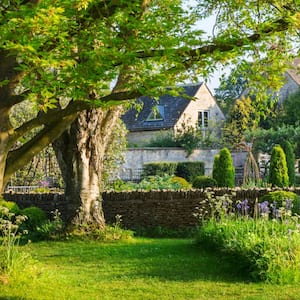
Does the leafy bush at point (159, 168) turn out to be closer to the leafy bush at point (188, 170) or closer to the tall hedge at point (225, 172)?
the leafy bush at point (188, 170)

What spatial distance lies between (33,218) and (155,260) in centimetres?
591

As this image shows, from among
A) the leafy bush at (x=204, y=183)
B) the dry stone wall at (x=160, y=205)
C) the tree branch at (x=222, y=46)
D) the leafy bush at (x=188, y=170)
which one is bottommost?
the dry stone wall at (x=160, y=205)

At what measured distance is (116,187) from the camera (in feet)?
67.3

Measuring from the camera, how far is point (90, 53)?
19.9 ft

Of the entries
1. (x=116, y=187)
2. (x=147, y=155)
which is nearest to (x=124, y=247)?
(x=116, y=187)

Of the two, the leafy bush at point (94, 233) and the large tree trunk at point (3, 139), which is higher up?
the large tree trunk at point (3, 139)

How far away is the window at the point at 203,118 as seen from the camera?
149 feet

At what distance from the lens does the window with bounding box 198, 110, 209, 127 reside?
1783 inches

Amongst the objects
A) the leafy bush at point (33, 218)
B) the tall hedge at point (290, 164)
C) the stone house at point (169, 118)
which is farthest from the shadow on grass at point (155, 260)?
the stone house at point (169, 118)

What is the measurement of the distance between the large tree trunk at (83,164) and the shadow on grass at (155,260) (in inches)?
33.3

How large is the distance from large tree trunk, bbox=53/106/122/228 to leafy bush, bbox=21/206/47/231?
2.25m

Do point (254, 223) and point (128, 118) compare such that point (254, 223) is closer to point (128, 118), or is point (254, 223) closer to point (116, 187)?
point (116, 187)

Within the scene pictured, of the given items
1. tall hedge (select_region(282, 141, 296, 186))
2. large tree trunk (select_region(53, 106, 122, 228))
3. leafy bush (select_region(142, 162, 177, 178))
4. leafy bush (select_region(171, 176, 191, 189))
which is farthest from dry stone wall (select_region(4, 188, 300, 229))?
leafy bush (select_region(142, 162, 177, 178))

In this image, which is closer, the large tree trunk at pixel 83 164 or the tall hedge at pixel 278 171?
the large tree trunk at pixel 83 164
